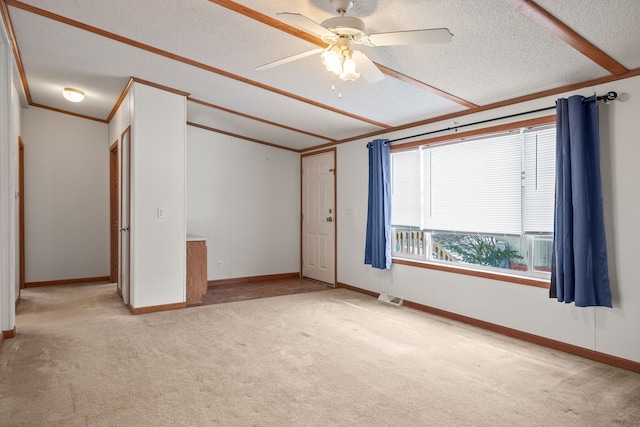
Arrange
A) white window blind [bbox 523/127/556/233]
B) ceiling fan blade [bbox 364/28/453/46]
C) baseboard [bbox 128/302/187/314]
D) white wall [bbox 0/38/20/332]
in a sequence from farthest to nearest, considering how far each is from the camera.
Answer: baseboard [bbox 128/302/187/314]
white window blind [bbox 523/127/556/233]
white wall [bbox 0/38/20/332]
ceiling fan blade [bbox 364/28/453/46]

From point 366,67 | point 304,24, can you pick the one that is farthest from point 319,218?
point 304,24

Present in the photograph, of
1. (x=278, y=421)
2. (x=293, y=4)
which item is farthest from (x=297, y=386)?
(x=293, y=4)

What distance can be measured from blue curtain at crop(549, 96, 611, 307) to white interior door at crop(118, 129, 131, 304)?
4.37 meters

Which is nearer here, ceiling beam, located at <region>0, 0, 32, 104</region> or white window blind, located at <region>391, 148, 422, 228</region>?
ceiling beam, located at <region>0, 0, 32, 104</region>

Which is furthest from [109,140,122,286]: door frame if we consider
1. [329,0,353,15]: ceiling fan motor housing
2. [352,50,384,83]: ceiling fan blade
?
[329,0,353,15]: ceiling fan motor housing

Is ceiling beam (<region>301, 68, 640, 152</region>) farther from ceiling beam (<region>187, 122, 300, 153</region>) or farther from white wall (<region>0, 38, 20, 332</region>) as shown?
white wall (<region>0, 38, 20, 332</region>)

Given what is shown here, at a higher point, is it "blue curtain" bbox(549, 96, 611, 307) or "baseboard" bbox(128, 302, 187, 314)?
"blue curtain" bbox(549, 96, 611, 307)

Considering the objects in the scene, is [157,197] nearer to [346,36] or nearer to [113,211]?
[113,211]

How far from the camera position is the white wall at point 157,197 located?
14.5 ft

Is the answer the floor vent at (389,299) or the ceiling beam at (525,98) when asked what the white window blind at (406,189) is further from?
the floor vent at (389,299)

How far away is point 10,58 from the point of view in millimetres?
3551

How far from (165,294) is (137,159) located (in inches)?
60.9

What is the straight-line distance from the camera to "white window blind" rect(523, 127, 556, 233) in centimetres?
356

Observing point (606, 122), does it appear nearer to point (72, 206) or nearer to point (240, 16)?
point (240, 16)
